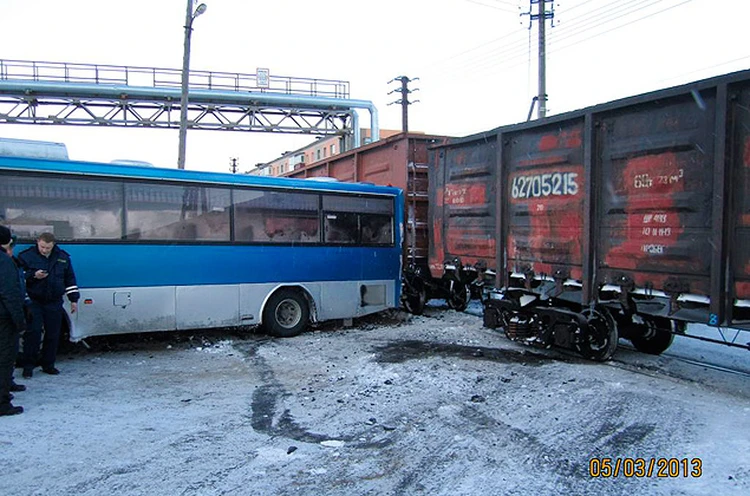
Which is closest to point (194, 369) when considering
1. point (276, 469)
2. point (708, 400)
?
point (276, 469)

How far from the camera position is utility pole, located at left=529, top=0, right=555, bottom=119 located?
20.5 m

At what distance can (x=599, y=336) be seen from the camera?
23.8 ft

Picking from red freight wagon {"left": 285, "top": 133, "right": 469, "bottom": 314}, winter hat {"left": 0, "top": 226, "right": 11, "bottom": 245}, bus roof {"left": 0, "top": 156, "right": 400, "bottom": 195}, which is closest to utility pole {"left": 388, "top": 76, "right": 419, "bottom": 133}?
red freight wagon {"left": 285, "top": 133, "right": 469, "bottom": 314}

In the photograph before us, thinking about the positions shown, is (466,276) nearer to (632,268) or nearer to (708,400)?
(632,268)

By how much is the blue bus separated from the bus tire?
18 mm

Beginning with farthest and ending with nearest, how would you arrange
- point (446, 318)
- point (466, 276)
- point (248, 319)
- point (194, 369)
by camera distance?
point (446, 318)
point (466, 276)
point (248, 319)
point (194, 369)

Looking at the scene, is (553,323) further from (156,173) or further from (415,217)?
(156,173)

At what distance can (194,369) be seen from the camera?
24.2ft

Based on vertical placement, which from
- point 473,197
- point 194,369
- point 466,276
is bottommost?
point 194,369

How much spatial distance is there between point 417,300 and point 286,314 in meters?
3.33

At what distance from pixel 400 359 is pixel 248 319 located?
3.00 m

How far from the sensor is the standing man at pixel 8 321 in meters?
5.02
